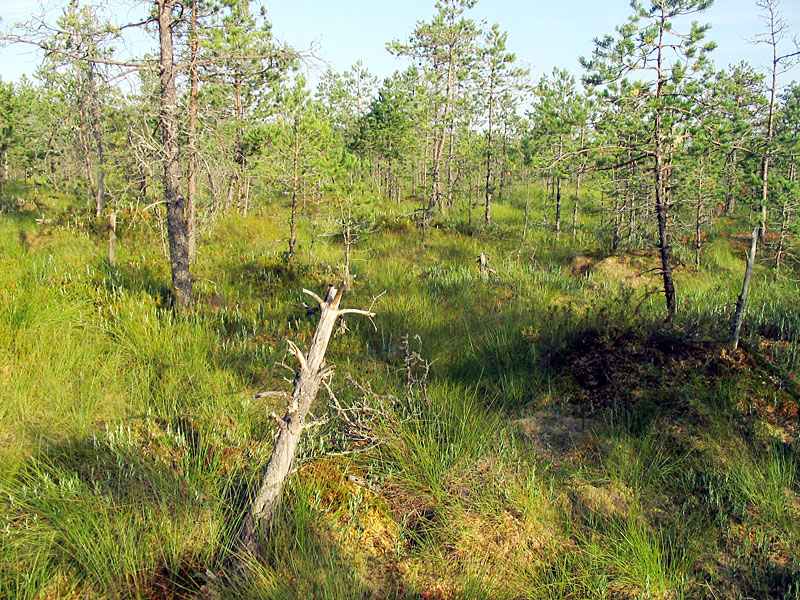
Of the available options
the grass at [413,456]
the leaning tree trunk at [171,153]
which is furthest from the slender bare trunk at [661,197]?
the leaning tree trunk at [171,153]

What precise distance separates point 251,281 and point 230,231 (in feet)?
19.1

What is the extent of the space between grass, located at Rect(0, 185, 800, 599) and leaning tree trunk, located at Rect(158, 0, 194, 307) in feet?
2.07

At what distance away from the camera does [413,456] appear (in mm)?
3668

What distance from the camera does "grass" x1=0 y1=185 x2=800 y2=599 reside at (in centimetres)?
286

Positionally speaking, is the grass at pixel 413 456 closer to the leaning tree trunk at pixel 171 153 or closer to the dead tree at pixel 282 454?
the dead tree at pixel 282 454

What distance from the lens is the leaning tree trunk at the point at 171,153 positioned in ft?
19.2

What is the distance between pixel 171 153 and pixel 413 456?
4615mm

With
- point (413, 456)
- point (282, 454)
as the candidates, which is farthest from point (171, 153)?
point (413, 456)

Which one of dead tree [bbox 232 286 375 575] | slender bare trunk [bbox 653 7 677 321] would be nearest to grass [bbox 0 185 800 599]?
dead tree [bbox 232 286 375 575]

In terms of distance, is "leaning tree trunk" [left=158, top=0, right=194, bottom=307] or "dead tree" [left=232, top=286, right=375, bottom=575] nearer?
"dead tree" [left=232, top=286, right=375, bottom=575]

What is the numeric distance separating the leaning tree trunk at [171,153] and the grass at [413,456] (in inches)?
24.9

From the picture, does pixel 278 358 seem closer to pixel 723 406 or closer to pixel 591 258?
pixel 723 406

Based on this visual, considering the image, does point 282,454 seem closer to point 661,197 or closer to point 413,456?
point 413,456

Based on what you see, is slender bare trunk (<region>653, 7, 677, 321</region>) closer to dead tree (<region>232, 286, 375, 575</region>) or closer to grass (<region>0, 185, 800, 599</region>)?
grass (<region>0, 185, 800, 599</region>)
